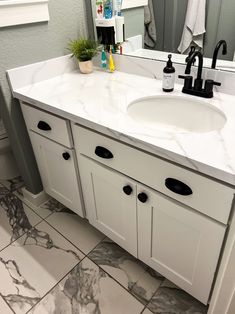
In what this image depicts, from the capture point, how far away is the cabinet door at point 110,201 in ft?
3.40

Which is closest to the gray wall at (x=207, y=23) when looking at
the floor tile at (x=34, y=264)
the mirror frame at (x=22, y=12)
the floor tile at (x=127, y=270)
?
the mirror frame at (x=22, y=12)

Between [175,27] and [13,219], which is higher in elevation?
[175,27]

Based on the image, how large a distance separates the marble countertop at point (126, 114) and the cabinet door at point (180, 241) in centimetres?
20

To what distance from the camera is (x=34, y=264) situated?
138cm

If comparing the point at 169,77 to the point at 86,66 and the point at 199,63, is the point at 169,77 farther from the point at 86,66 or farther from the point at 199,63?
the point at 86,66

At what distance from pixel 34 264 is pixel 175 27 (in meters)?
1.42

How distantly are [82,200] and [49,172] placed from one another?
282 mm

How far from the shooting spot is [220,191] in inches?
27.8

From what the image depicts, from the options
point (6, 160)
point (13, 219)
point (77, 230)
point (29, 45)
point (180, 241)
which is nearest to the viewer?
point (180, 241)

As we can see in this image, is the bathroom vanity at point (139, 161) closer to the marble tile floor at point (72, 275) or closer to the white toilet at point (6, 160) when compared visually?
the marble tile floor at point (72, 275)

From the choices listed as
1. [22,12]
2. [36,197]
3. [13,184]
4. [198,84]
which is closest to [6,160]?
[13,184]

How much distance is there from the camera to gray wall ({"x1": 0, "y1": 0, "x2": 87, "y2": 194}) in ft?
4.08

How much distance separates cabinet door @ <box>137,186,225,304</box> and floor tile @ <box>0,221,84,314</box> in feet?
1.68

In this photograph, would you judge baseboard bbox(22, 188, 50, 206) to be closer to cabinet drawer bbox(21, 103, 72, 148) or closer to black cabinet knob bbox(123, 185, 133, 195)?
cabinet drawer bbox(21, 103, 72, 148)
